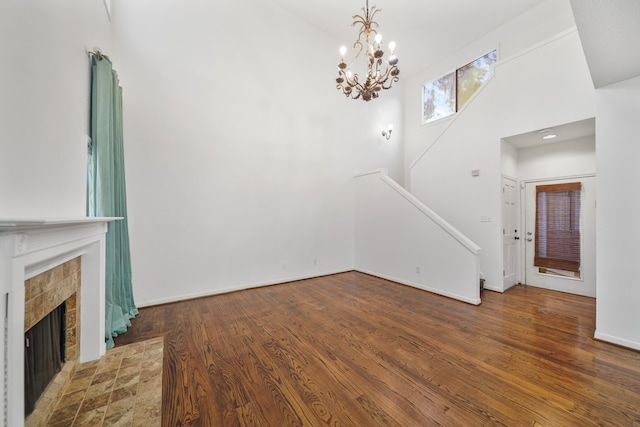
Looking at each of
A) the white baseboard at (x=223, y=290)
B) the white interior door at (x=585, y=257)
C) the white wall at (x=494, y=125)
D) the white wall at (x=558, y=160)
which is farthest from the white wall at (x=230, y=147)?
the white interior door at (x=585, y=257)

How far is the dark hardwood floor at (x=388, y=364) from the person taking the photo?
169cm

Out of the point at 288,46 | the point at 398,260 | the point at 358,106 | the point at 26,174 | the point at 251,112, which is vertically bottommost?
the point at 398,260

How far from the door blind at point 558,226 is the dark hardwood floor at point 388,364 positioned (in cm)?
90

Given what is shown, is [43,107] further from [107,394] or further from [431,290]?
[431,290]

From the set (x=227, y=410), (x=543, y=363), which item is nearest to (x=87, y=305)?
(x=227, y=410)

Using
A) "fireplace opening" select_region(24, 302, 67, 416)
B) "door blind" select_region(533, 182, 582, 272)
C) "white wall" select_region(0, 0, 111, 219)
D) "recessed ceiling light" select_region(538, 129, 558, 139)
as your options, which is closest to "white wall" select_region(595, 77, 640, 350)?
"recessed ceiling light" select_region(538, 129, 558, 139)

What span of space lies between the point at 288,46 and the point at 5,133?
5.05m

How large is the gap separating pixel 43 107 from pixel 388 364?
3253 millimetres

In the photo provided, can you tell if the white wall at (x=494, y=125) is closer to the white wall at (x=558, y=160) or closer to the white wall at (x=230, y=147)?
the white wall at (x=558, y=160)

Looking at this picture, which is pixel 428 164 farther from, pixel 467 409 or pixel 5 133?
pixel 5 133

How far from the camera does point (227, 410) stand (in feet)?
5.62

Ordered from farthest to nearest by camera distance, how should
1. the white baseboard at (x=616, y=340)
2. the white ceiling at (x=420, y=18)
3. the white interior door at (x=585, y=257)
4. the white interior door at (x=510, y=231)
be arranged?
the white ceiling at (x=420, y=18)
the white interior door at (x=510, y=231)
the white interior door at (x=585, y=257)
the white baseboard at (x=616, y=340)

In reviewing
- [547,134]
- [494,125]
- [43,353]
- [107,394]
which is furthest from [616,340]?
[43,353]

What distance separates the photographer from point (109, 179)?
8.79 feet
